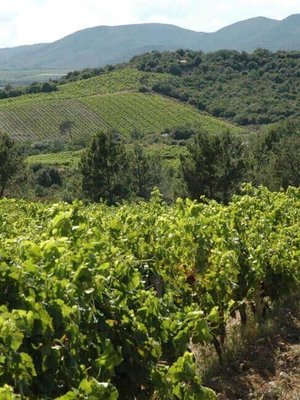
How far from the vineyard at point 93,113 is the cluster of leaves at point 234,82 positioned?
17.1ft

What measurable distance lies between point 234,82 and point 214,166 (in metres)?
96.3

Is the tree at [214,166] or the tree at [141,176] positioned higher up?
the tree at [214,166]

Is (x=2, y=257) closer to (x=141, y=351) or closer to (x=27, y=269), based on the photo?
(x=27, y=269)

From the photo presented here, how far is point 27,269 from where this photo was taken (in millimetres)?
3633

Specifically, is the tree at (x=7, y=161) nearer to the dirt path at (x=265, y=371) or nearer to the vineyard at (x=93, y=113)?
the dirt path at (x=265, y=371)

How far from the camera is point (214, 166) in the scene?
3412cm

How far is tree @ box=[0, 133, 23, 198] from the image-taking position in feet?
120

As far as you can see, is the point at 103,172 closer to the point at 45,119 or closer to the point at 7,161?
the point at 7,161

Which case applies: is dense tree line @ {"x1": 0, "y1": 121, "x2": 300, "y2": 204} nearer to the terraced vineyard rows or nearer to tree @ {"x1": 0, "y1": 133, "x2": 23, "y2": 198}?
tree @ {"x1": 0, "y1": 133, "x2": 23, "y2": 198}

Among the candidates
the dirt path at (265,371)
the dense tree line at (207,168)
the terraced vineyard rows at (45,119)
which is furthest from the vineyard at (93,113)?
the dirt path at (265,371)

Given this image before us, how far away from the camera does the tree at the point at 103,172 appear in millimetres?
41791

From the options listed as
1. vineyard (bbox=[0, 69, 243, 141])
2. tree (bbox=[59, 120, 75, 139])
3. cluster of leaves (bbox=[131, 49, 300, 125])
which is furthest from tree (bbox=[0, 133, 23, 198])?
cluster of leaves (bbox=[131, 49, 300, 125])

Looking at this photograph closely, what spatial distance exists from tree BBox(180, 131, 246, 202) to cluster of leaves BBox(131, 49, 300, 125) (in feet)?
225

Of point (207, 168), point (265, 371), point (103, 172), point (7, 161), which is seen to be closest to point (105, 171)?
point (103, 172)
